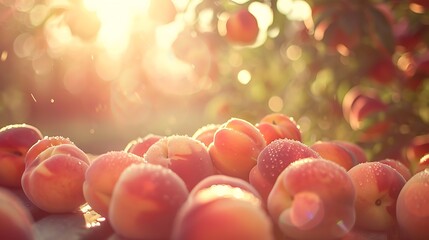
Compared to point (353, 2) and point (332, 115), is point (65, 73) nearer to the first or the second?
point (332, 115)

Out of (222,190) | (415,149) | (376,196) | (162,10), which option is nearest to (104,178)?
(222,190)

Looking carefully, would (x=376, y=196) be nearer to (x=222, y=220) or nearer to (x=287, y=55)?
(x=222, y=220)

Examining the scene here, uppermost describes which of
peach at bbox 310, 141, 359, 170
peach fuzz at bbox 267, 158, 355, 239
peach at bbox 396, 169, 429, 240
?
peach fuzz at bbox 267, 158, 355, 239

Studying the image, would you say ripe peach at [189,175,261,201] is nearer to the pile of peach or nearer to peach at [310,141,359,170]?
the pile of peach

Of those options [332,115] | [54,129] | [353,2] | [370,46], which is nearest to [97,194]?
[353,2]

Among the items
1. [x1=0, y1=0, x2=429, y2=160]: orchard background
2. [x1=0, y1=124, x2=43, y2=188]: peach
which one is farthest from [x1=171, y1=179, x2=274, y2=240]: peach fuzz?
[x1=0, y1=0, x2=429, y2=160]: orchard background

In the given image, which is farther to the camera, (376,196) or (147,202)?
(376,196)
